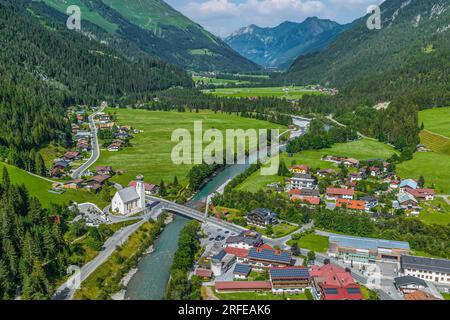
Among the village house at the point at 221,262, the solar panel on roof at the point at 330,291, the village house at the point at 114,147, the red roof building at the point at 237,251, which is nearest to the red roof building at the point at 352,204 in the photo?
the red roof building at the point at 237,251

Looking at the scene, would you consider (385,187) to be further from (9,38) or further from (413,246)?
(9,38)

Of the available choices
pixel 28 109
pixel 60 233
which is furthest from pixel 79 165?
pixel 60 233

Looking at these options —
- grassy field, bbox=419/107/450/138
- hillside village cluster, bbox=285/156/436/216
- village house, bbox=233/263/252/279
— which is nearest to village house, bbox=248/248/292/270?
village house, bbox=233/263/252/279

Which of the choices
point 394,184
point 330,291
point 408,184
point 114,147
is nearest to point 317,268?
point 330,291

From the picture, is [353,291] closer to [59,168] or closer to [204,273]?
[204,273]

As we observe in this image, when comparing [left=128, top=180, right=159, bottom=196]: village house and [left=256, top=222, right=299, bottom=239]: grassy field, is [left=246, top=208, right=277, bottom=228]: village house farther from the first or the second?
[left=128, top=180, right=159, bottom=196]: village house
